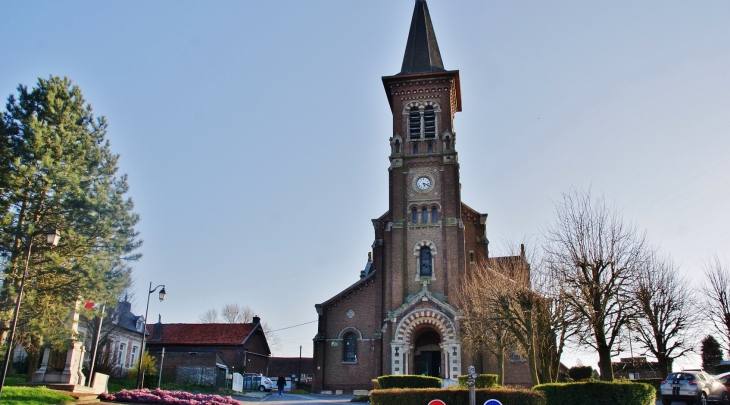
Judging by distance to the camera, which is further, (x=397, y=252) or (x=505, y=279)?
(x=397, y=252)

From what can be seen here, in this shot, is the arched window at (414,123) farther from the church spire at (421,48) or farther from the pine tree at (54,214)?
the pine tree at (54,214)

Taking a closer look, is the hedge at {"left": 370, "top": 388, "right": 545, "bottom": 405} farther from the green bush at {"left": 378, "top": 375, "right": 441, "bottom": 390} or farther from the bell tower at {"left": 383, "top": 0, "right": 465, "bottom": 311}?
the bell tower at {"left": 383, "top": 0, "right": 465, "bottom": 311}

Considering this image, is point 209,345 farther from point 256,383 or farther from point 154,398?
point 154,398

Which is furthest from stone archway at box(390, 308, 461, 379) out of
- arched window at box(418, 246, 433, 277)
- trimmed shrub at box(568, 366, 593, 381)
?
trimmed shrub at box(568, 366, 593, 381)

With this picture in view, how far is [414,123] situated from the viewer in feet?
153

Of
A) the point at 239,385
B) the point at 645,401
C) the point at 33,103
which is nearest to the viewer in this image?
the point at 645,401

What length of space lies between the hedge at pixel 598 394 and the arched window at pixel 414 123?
27843mm

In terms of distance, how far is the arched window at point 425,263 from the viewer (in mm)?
41844

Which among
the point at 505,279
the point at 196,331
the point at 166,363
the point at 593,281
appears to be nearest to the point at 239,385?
the point at 166,363

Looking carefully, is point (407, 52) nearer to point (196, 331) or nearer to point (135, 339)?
point (196, 331)

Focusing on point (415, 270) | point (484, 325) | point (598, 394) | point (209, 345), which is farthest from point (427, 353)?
point (598, 394)

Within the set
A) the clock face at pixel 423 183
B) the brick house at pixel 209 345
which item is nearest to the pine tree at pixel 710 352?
the clock face at pixel 423 183

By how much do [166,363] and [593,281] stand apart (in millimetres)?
35584

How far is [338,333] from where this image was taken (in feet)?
140
